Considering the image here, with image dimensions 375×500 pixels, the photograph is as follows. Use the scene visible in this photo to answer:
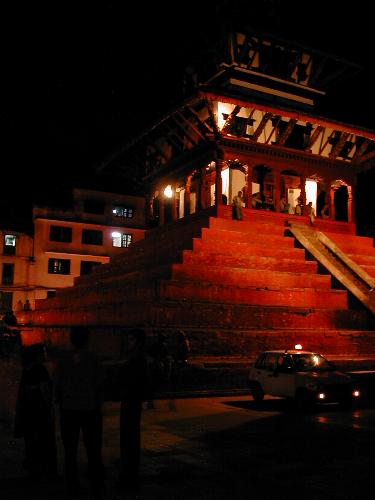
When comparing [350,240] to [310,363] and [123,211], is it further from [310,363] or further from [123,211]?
[123,211]

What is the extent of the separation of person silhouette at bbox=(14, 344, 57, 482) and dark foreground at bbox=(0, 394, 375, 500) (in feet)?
0.78

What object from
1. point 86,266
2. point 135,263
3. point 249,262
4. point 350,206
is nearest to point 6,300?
point 86,266

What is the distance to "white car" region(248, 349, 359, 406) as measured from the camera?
40.2ft

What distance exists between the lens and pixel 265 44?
84.8 ft

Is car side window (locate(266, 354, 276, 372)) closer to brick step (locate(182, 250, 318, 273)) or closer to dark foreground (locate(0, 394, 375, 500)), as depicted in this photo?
dark foreground (locate(0, 394, 375, 500))

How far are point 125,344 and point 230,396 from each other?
3.27 metres

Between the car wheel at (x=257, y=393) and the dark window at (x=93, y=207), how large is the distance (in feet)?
134

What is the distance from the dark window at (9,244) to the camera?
47719 mm

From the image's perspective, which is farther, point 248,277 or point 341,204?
point 341,204

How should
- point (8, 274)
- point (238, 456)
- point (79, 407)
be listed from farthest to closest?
1. point (8, 274)
2. point (238, 456)
3. point (79, 407)

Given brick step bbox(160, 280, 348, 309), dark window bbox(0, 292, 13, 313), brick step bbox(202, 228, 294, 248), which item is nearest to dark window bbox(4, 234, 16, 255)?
dark window bbox(0, 292, 13, 313)

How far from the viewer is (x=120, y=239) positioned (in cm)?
5331

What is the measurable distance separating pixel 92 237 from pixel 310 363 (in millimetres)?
40057

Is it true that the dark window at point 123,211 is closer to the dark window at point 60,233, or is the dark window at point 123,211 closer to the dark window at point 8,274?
the dark window at point 60,233
